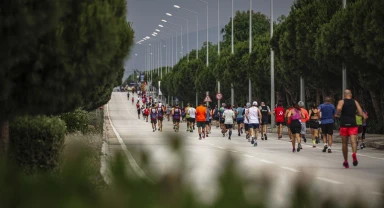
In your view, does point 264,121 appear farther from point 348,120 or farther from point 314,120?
point 348,120

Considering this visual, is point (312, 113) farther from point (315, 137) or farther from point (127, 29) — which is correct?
point (127, 29)

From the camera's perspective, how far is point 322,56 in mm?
49094

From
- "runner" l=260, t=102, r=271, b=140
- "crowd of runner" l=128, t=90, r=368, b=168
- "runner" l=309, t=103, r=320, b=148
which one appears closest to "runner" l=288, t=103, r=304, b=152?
"crowd of runner" l=128, t=90, r=368, b=168

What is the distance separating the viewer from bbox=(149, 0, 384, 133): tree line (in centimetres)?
4084

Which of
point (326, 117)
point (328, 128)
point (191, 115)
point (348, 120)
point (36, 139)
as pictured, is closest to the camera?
point (36, 139)

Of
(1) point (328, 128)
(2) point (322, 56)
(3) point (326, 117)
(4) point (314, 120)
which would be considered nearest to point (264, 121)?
(4) point (314, 120)

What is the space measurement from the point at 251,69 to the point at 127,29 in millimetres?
62822

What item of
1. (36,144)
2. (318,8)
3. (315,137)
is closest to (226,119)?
(315,137)

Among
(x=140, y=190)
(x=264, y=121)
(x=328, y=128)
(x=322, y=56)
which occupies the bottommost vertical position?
(x=328, y=128)

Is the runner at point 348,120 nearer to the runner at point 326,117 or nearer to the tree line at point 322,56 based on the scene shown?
the runner at point 326,117

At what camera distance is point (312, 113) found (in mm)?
35125

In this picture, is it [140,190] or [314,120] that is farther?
[314,120]

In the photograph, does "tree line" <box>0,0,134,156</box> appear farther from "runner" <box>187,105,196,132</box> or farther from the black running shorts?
"runner" <box>187,105,196,132</box>

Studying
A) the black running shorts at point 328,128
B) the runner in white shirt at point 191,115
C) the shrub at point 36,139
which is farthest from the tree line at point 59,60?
the runner in white shirt at point 191,115
